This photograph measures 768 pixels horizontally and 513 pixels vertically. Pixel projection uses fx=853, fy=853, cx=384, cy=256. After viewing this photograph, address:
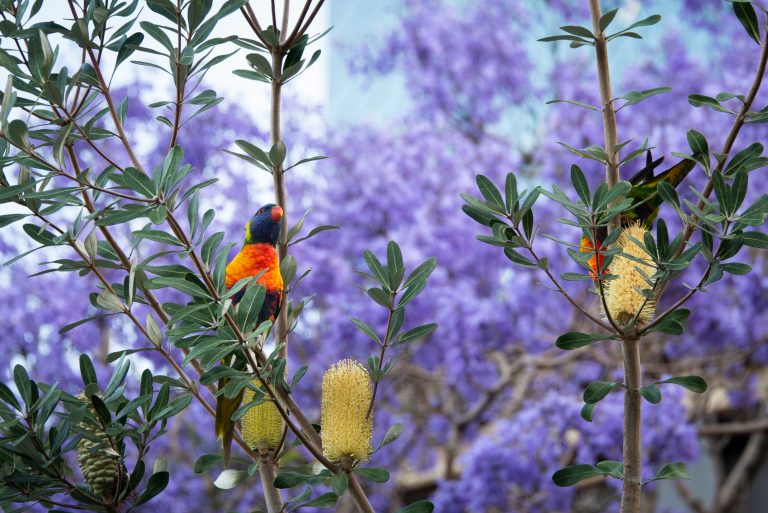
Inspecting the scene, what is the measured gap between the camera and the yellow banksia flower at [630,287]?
849mm

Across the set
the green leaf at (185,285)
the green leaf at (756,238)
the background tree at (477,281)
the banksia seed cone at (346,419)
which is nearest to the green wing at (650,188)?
the green leaf at (756,238)

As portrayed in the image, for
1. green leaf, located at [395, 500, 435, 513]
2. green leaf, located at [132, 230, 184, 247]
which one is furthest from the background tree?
green leaf, located at [132, 230, 184, 247]

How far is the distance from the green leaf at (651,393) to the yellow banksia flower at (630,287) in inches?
2.6

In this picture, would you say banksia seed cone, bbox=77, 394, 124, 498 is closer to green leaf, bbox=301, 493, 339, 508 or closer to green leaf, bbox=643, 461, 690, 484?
green leaf, bbox=301, 493, 339, 508

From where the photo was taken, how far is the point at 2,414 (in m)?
0.87

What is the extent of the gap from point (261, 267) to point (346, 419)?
36cm

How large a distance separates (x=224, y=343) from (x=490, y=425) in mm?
4699

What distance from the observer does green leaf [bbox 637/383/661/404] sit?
2.73 feet

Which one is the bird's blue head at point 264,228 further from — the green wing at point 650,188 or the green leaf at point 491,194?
the green wing at point 650,188

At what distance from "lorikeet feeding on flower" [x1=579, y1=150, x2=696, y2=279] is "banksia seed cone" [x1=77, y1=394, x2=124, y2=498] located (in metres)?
0.53

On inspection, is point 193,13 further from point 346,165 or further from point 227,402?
point 346,165

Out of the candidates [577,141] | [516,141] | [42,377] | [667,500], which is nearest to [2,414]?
[42,377]

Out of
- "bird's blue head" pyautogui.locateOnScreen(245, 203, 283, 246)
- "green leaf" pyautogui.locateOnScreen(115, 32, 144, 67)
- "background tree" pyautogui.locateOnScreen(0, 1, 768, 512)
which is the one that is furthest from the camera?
"background tree" pyautogui.locateOnScreen(0, 1, 768, 512)

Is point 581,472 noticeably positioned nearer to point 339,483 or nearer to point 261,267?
point 339,483
